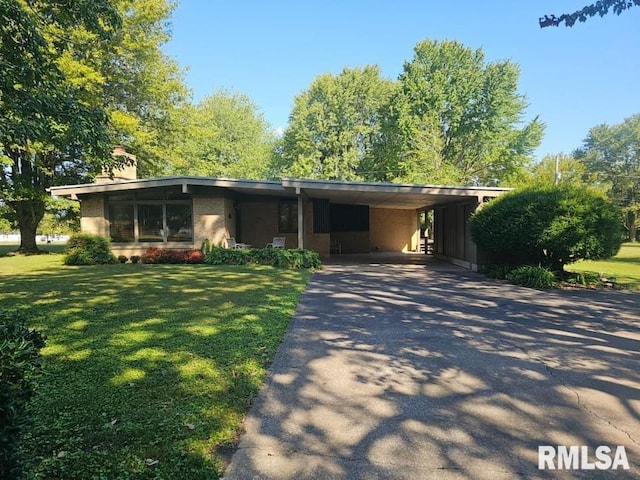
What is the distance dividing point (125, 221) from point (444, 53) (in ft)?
87.8

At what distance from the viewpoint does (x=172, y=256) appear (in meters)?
13.7

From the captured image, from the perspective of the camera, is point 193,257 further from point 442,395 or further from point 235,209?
point 442,395

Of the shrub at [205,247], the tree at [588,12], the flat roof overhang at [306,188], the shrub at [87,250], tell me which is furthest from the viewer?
the shrub at [205,247]

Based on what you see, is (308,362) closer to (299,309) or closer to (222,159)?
(299,309)

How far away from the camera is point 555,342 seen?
16.6 ft

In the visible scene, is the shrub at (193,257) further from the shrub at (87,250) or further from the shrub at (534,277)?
the shrub at (534,277)

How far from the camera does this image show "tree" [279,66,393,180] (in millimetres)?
34219

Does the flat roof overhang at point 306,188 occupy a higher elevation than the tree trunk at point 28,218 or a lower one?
higher

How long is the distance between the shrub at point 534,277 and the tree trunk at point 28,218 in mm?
20619

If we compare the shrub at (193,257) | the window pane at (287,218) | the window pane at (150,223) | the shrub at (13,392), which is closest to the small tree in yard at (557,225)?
the window pane at (287,218)
